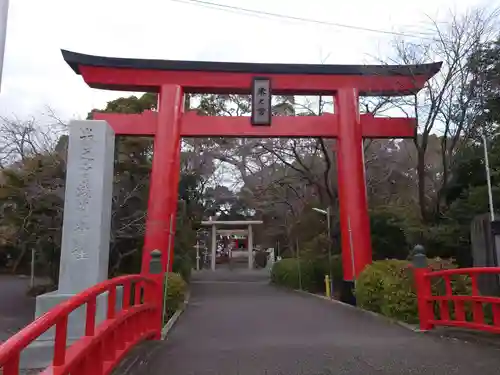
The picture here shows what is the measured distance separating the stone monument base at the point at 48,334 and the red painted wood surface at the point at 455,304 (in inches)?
169

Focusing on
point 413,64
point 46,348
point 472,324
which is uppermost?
point 413,64

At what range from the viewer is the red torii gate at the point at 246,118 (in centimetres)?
1344

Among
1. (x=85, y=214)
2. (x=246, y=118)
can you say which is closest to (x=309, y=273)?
(x=246, y=118)

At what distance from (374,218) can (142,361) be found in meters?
13.2

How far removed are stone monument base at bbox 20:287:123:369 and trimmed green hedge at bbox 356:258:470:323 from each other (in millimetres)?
4819

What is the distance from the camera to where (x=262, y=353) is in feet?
18.0

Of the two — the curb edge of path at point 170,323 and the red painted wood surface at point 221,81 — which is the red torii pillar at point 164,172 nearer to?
the red painted wood surface at point 221,81

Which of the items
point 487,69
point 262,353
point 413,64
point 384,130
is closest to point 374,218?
point 384,130

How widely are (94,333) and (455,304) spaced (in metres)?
4.93

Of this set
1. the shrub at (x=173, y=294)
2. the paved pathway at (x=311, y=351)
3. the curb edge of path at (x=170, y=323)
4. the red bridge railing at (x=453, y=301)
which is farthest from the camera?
the shrub at (x=173, y=294)

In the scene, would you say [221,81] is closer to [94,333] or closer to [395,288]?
[395,288]

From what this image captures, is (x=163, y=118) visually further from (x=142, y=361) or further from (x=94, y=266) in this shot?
(x=142, y=361)

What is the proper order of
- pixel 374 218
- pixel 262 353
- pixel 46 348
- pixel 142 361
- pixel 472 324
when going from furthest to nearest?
pixel 374 218 < pixel 46 348 < pixel 472 324 < pixel 262 353 < pixel 142 361

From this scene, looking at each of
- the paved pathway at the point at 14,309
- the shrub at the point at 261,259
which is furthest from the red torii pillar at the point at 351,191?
the shrub at the point at 261,259
